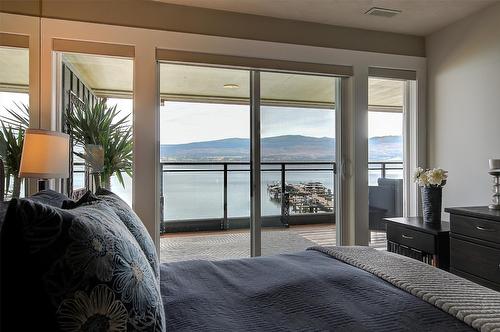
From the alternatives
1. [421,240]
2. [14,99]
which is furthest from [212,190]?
[421,240]

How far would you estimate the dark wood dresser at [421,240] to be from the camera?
9.22 feet

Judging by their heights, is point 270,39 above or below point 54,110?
above

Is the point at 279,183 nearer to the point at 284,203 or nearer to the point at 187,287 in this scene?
the point at 284,203

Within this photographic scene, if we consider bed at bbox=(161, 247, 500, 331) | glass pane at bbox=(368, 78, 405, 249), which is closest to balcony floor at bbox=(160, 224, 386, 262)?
glass pane at bbox=(368, 78, 405, 249)

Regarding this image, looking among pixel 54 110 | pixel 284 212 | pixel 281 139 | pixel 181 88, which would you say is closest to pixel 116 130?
pixel 54 110

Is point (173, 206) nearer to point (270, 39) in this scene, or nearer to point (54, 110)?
point (54, 110)

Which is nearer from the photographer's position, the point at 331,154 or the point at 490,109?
the point at 490,109

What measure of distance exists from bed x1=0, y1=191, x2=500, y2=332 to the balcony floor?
1.76 m

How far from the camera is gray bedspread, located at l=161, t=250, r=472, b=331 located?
3.37ft

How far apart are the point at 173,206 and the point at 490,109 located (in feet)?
10.5

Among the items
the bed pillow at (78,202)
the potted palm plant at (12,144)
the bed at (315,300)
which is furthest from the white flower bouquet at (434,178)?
the potted palm plant at (12,144)

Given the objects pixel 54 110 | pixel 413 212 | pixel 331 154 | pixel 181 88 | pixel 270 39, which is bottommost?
pixel 413 212

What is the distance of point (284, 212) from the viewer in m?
3.71

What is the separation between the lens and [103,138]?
3.15 metres
